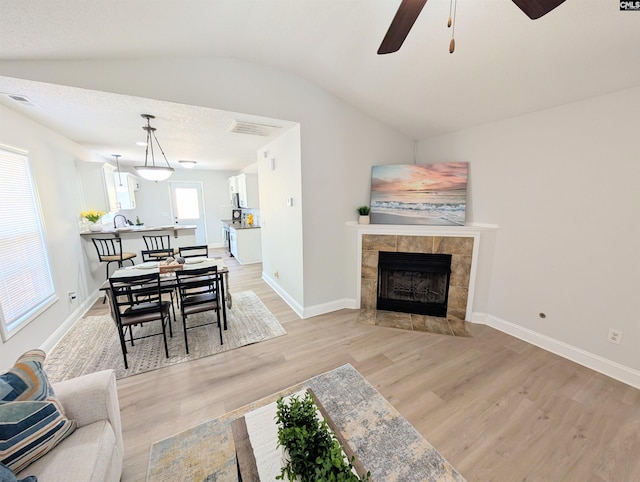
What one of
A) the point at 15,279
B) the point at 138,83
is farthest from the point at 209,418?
the point at 138,83

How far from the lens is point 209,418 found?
1833mm

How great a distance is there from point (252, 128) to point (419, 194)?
238 cm

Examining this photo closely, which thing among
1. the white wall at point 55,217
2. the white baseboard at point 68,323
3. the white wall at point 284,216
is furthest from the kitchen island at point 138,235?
the white wall at point 284,216

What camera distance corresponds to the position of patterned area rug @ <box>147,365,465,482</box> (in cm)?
145

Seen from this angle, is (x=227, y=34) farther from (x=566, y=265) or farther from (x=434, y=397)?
(x=566, y=265)

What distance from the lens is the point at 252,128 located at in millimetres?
3070

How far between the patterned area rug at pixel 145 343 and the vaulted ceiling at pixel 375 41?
2505 mm

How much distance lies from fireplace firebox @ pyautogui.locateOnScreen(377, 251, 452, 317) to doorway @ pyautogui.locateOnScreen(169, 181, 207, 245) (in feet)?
20.5

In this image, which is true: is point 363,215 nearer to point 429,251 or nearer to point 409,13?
point 429,251

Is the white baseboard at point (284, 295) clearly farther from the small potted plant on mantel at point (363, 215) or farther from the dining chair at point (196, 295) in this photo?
the small potted plant on mantel at point (363, 215)

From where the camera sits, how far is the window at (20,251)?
2.20 metres

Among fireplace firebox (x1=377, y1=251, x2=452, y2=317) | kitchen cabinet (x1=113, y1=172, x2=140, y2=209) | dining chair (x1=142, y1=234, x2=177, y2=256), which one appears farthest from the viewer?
kitchen cabinet (x1=113, y1=172, x2=140, y2=209)

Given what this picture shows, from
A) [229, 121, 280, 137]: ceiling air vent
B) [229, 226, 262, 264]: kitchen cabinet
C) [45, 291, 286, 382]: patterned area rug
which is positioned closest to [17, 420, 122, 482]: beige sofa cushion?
[45, 291, 286, 382]: patterned area rug

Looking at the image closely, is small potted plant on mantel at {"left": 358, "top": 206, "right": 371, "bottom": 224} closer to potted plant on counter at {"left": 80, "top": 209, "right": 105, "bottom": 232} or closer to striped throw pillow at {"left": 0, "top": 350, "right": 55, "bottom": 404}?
striped throw pillow at {"left": 0, "top": 350, "right": 55, "bottom": 404}
